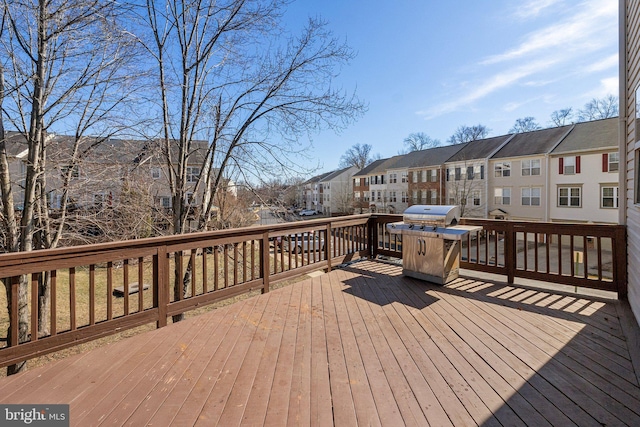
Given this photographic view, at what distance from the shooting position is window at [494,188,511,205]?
20.3 metres

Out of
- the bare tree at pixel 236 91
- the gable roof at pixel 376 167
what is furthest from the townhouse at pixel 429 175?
the bare tree at pixel 236 91

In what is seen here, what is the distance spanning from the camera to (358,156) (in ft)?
138

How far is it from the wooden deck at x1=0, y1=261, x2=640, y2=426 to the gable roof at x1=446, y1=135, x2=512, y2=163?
21.0 meters

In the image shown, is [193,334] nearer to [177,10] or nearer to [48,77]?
[48,77]

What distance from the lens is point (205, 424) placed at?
A: 5.20ft

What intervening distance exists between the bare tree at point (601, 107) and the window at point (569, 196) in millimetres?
8891

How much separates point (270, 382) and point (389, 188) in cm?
2814

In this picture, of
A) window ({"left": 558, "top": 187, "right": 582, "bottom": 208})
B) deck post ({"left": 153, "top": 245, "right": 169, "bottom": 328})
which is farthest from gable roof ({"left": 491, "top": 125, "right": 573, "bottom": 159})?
deck post ({"left": 153, "top": 245, "right": 169, "bottom": 328})

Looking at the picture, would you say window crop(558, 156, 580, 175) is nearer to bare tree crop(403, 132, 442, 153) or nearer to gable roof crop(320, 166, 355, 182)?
bare tree crop(403, 132, 442, 153)

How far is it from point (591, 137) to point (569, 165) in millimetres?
1855

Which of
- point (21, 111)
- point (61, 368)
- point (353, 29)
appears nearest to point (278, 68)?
point (353, 29)

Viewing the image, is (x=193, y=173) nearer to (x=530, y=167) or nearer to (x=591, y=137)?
(x=530, y=167)

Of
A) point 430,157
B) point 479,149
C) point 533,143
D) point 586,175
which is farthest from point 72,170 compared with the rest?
point 430,157

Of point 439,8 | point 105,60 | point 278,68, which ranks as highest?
point 439,8
